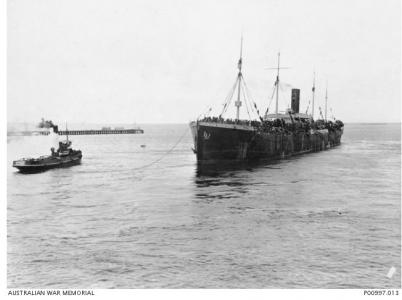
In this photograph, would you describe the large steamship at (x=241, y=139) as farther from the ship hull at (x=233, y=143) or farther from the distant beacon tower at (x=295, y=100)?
the distant beacon tower at (x=295, y=100)

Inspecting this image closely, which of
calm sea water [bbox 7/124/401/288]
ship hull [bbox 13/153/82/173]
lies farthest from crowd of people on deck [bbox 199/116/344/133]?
ship hull [bbox 13/153/82/173]

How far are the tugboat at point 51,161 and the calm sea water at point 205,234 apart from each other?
11.6m

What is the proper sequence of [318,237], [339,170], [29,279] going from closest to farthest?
[29,279] → [318,237] → [339,170]

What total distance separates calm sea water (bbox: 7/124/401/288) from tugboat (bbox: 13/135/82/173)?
11.6 metres

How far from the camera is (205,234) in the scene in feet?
76.3

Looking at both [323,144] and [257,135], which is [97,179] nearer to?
[257,135]

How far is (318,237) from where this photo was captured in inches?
895

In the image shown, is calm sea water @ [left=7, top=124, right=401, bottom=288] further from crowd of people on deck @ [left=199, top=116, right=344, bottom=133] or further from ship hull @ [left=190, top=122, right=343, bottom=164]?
crowd of people on deck @ [left=199, top=116, right=344, bottom=133]

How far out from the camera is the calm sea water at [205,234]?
17.5 m

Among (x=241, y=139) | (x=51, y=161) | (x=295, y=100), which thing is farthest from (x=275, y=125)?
(x=51, y=161)

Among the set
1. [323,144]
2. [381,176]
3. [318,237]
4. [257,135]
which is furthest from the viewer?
[323,144]

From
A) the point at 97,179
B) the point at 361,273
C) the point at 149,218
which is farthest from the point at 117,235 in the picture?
the point at 97,179

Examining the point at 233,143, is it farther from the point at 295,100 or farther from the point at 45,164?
the point at 295,100

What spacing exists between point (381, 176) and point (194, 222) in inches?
1162
